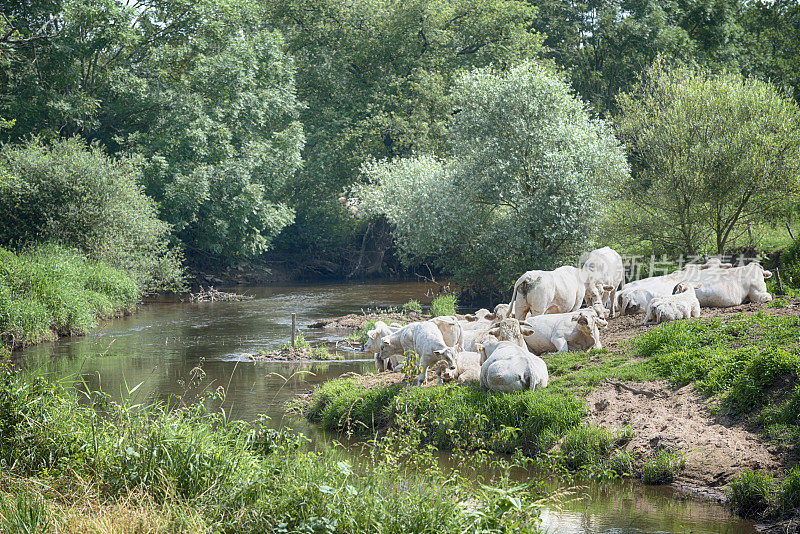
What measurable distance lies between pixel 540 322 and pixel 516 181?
12408 mm

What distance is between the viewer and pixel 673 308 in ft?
48.0

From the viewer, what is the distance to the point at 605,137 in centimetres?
2752

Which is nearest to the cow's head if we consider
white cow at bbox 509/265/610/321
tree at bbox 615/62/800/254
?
white cow at bbox 509/265/610/321

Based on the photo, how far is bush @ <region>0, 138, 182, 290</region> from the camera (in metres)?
27.2

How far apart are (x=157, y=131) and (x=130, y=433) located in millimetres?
29148

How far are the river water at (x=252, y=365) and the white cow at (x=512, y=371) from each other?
2.38 m

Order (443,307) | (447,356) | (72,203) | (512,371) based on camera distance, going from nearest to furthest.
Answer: (512,371) < (447,356) < (443,307) < (72,203)

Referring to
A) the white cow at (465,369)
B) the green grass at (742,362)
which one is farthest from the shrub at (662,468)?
the white cow at (465,369)

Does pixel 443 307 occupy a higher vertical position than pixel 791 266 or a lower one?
lower

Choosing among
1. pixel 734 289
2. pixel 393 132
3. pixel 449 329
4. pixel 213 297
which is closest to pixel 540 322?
pixel 449 329

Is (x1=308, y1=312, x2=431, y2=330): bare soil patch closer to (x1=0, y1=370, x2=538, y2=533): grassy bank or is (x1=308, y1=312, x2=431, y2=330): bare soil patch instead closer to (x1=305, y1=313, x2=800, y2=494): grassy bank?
(x1=305, y1=313, x2=800, y2=494): grassy bank

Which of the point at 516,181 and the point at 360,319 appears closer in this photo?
the point at 360,319

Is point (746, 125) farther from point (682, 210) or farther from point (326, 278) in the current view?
point (326, 278)

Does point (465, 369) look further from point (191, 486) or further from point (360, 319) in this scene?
A: point (360, 319)
